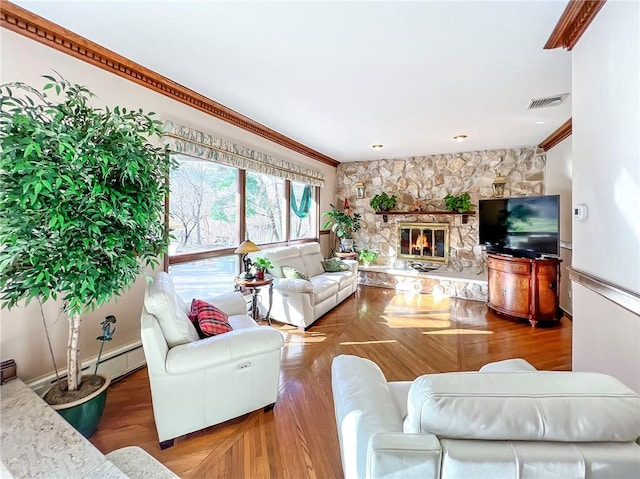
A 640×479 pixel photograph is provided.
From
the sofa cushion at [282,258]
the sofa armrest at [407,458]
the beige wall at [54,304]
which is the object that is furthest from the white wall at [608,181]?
the beige wall at [54,304]

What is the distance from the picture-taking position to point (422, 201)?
574 cm

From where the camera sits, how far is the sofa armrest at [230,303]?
2.68 metres

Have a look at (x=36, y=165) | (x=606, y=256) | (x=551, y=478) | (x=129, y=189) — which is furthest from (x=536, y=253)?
(x=36, y=165)

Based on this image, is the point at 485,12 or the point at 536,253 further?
the point at 536,253

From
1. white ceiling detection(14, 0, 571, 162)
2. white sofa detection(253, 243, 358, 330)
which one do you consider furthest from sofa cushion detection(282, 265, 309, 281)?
white ceiling detection(14, 0, 571, 162)

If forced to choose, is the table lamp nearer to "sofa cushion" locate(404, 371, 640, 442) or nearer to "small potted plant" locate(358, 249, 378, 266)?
"sofa cushion" locate(404, 371, 640, 442)

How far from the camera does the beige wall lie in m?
1.85

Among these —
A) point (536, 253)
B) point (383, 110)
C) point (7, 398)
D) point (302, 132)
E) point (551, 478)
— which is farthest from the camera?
point (302, 132)

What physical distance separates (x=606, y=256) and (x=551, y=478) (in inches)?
54.9

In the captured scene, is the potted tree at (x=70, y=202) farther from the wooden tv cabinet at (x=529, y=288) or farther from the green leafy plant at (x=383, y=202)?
the green leafy plant at (x=383, y=202)

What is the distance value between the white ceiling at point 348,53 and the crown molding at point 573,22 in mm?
52

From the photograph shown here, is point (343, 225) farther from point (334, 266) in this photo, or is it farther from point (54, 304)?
point (54, 304)

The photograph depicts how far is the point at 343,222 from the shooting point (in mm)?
5871

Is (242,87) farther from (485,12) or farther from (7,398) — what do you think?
(7,398)
